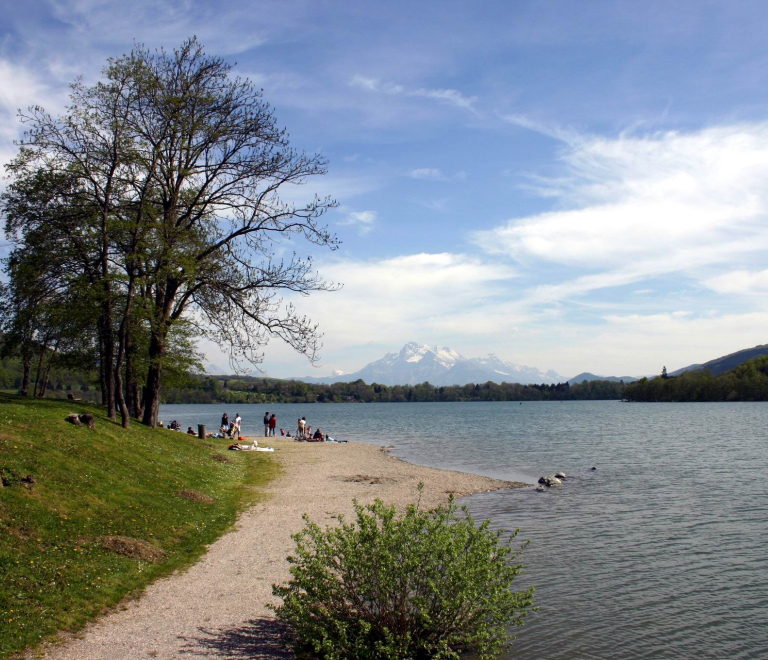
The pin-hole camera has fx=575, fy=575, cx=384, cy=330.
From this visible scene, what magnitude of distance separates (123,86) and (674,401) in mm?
193893

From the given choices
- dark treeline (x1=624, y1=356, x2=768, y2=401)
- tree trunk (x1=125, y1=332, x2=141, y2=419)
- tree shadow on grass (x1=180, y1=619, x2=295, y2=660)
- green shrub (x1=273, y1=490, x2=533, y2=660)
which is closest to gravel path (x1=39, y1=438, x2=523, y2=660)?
tree shadow on grass (x1=180, y1=619, x2=295, y2=660)

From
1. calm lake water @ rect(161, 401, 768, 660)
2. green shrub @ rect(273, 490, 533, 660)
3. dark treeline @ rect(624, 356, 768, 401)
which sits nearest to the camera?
green shrub @ rect(273, 490, 533, 660)

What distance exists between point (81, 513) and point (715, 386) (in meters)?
188

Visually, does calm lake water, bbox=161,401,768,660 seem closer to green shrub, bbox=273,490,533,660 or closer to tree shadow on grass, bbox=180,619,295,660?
green shrub, bbox=273,490,533,660

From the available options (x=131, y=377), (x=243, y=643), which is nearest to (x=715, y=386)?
(x=131, y=377)

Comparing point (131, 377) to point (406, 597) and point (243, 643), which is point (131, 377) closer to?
point (243, 643)

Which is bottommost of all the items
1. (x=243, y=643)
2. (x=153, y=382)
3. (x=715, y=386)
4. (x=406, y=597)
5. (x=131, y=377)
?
(x=243, y=643)

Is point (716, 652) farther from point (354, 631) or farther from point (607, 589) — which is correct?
point (354, 631)

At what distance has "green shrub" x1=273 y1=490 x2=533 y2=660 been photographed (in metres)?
7.91

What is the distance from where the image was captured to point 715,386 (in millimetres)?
169000

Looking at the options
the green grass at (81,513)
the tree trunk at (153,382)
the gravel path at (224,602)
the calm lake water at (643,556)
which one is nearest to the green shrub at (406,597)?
the gravel path at (224,602)

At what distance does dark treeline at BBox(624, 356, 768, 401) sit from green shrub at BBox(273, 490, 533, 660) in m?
179

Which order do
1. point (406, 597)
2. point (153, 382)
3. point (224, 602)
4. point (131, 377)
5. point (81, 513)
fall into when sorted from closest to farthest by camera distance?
1. point (406, 597)
2. point (224, 602)
3. point (81, 513)
4. point (153, 382)
5. point (131, 377)

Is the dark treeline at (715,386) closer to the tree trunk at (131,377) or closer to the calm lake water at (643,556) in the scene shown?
the calm lake water at (643,556)
